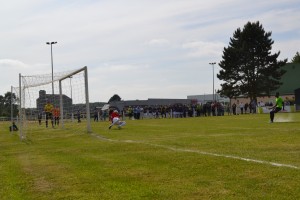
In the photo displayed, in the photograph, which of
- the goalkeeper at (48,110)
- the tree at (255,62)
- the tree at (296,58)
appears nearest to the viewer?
the goalkeeper at (48,110)

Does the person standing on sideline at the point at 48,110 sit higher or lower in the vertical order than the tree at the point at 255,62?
lower

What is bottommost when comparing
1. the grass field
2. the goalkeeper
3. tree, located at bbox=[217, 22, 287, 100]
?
the grass field

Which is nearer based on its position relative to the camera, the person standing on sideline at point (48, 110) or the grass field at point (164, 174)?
the grass field at point (164, 174)

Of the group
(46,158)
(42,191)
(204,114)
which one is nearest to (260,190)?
(42,191)

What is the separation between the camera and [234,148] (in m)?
13.2

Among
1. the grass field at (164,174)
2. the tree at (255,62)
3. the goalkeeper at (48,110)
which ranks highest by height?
the tree at (255,62)

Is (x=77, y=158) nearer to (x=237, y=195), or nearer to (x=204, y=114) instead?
(x=237, y=195)

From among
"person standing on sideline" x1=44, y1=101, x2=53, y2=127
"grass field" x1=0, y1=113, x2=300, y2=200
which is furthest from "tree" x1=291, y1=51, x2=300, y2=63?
"grass field" x1=0, y1=113, x2=300, y2=200

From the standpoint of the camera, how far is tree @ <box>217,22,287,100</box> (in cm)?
8081

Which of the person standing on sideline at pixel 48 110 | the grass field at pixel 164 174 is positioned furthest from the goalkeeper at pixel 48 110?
the grass field at pixel 164 174

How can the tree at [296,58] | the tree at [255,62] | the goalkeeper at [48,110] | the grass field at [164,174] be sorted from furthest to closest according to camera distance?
1. the tree at [296,58]
2. the tree at [255,62]
3. the goalkeeper at [48,110]
4. the grass field at [164,174]

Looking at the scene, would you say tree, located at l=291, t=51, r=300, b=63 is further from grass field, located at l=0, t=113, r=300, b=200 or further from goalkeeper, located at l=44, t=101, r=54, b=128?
grass field, located at l=0, t=113, r=300, b=200

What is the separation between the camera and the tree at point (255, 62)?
8081 cm

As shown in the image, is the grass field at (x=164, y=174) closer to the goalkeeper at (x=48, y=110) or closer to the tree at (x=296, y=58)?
the goalkeeper at (x=48, y=110)
